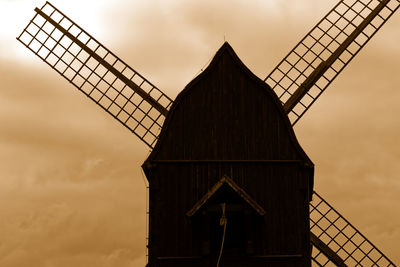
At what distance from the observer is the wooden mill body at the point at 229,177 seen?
91.7 ft

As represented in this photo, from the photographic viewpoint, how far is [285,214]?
28.3 metres

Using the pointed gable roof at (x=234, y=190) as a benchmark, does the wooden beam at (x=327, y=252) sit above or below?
above

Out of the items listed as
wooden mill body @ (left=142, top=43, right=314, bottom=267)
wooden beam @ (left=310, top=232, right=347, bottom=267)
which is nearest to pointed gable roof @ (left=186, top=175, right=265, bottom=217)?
wooden mill body @ (left=142, top=43, right=314, bottom=267)

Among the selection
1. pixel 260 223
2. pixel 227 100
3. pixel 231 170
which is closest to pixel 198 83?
pixel 227 100

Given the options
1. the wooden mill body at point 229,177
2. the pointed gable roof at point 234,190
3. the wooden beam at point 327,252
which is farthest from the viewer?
the wooden beam at point 327,252

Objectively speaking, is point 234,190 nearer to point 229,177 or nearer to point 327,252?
point 229,177

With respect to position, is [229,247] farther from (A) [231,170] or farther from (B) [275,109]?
(B) [275,109]

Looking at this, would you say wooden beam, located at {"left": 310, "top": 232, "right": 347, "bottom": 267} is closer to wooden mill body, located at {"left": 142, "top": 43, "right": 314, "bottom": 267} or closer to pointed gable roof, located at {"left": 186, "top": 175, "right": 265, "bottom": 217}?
wooden mill body, located at {"left": 142, "top": 43, "right": 314, "bottom": 267}

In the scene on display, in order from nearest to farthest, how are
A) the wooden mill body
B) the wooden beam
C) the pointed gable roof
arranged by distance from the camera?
the pointed gable roof
the wooden mill body
the wooden beam

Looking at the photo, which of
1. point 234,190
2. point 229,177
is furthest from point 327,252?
point 234,190

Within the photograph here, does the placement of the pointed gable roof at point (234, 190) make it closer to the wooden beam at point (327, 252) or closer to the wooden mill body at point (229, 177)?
the wooden mill body at point (229, 177)

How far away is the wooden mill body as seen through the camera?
28.0m

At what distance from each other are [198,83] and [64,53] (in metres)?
7.60

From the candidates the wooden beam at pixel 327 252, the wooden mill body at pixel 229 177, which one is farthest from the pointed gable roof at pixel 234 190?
the wooden beam at pixel 327 252
